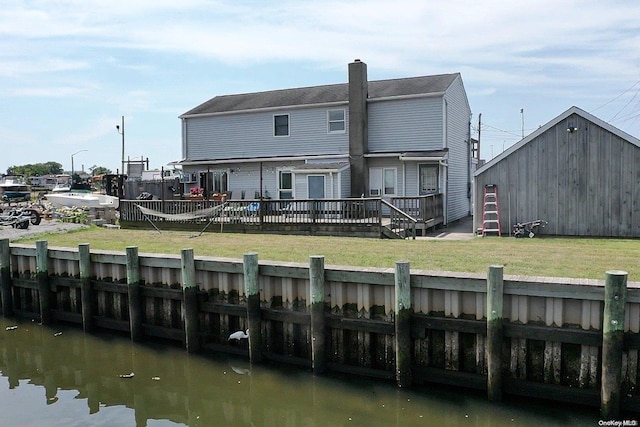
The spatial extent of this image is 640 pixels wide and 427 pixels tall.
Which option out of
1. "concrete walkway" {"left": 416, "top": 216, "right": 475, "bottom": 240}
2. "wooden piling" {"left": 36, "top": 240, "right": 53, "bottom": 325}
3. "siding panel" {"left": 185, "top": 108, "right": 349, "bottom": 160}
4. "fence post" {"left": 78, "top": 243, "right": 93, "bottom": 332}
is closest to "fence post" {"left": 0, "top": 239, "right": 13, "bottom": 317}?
"wooden piling" {"left": 36, "top": 240, "right": 53, "bottom": 325}

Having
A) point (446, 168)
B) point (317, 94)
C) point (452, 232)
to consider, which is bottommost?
point (452, 232)

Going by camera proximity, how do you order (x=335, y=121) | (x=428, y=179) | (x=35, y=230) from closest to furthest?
(x=35, y=230) → (x=428, y=179) → (x=335, y=121)

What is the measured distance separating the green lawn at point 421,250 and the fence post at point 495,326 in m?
2.53

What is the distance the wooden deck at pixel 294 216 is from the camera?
740 inches

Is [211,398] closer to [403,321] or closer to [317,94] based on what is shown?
[403,321]

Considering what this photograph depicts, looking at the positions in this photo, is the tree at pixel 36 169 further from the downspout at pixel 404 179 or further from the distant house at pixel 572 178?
the distant house at pixel 572 178

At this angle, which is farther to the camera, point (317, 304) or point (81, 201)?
point (81, 201)

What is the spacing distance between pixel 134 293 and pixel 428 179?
1736cm

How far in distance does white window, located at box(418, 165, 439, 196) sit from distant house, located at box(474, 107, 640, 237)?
568 cm

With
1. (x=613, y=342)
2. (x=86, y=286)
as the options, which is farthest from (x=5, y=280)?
(x=613, y=342)

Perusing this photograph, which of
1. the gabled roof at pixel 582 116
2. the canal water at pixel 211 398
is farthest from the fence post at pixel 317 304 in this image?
the gabled roof at pixel 582 116

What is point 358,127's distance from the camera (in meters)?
26.6

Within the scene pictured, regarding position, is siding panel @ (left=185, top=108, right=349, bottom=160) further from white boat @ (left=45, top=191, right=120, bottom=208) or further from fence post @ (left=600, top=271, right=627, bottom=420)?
fence post @ (left=600, top=271, right=627, bottom=420)

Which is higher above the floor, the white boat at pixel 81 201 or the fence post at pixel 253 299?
the white boat at pixel 81 201
